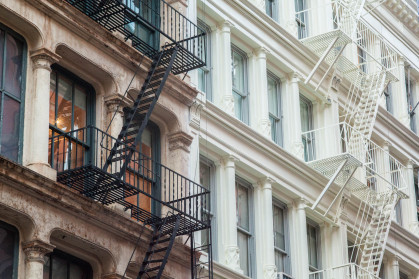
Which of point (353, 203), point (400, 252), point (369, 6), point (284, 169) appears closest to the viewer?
point (284, 169)

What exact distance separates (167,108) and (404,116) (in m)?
15.3

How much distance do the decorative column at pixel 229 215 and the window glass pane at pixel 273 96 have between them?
381 centimetres

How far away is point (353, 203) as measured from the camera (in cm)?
3362

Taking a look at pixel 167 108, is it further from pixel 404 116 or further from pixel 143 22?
pixel 404 116

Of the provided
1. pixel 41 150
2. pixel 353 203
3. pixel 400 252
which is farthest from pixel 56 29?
pixel 400 252

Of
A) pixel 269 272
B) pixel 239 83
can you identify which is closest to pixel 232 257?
pixel 269 272

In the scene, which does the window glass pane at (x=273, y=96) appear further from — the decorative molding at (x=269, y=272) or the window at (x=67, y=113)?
the window at (x=67, y=113)

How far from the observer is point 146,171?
84.7ft

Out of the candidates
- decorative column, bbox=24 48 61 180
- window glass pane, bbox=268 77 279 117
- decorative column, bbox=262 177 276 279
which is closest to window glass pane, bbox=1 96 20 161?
decorative column, bbox=24 48 61 180

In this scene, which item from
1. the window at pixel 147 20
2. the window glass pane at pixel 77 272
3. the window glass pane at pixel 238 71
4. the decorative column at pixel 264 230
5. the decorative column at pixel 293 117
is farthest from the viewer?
the decorative column at pixel 293 117

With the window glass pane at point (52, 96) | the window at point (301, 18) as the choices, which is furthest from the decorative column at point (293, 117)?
the window glass pane at point (52, 96)

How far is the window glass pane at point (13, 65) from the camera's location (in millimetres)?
22516

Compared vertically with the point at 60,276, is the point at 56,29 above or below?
above

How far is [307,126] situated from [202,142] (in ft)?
22.4
